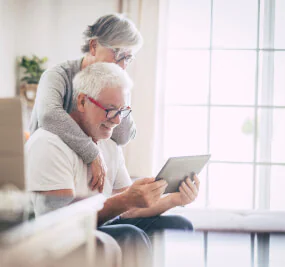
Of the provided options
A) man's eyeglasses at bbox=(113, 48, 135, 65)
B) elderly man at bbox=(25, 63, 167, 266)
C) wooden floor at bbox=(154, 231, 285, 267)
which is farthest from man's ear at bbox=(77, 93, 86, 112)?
wooden floor at bbox=(154, 231, 285, 267)

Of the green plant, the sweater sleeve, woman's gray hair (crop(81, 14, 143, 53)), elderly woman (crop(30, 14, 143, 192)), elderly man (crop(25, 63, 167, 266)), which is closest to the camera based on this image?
elderly man (crop(25, 63, 167, 266))

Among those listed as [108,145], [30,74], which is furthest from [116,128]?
[30,74]

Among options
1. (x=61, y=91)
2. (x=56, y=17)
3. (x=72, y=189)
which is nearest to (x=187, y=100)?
(x=56, y=17)

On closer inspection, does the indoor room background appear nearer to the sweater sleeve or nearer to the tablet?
the sweater sleeve

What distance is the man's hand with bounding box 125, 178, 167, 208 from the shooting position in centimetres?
155

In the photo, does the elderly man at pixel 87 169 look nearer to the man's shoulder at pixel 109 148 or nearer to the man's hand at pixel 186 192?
the man's shoulder at pixel 109 148

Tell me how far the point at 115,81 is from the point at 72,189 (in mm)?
488

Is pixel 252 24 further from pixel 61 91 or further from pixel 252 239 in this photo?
pixel 252 239

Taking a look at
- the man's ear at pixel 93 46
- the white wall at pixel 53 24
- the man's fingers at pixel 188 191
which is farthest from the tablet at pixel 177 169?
the white wall at pixel 53 24

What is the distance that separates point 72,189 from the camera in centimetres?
163

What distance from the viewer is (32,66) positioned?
12.9ft

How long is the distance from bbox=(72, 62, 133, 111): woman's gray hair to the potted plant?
225 centimetres

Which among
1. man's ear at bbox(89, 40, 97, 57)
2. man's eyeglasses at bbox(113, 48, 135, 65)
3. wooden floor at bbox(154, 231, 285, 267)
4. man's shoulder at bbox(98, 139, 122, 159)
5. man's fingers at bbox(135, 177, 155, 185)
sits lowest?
wooden floor at bbox(154, 231, 285, 267)

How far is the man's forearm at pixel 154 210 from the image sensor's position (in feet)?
5.90
